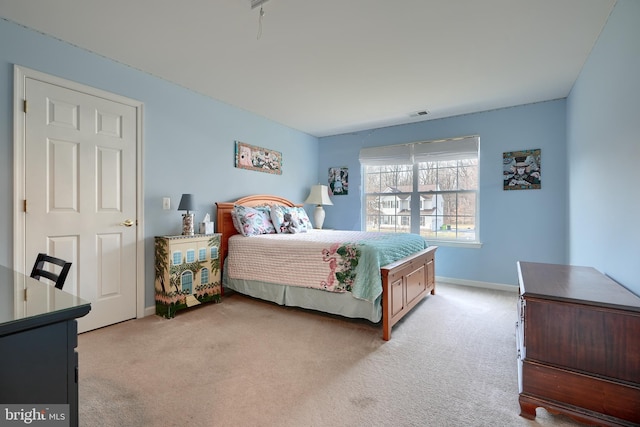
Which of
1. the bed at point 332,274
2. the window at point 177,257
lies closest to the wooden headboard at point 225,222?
the bed at point 332,274

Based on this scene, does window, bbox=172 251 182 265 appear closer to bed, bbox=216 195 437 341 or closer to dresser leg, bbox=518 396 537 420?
bed, bbox=216 195 437 341

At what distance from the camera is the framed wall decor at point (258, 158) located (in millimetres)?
4082

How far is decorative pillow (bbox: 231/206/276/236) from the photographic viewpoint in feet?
12.1

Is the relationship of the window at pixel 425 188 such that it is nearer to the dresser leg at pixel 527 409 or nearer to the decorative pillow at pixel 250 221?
the decorative pillow at pixel 250 221

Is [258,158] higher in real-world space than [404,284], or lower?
higher

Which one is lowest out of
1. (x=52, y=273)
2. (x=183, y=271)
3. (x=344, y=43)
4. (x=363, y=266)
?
(x=183, y=271)

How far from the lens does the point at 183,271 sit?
3055mm

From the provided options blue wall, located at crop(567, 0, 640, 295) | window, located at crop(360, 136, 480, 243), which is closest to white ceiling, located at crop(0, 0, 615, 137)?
blue wall, located at crop(567, 0, 640, 295)

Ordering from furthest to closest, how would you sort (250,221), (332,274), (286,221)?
(286,221) → (250,221) → (332,274)

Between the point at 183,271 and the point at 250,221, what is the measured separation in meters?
1.00

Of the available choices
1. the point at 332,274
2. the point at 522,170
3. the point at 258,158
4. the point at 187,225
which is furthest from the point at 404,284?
the point at 258,158

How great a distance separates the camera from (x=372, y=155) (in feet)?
16.4

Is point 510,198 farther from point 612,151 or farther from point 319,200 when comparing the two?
point 319,200

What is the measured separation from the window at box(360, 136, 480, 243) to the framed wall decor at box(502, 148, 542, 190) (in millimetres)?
378
